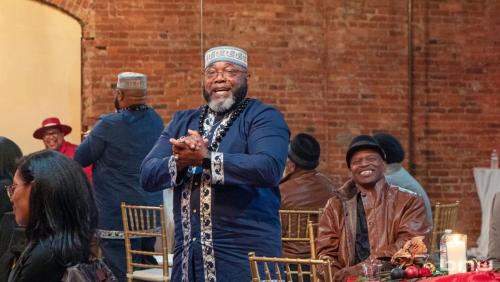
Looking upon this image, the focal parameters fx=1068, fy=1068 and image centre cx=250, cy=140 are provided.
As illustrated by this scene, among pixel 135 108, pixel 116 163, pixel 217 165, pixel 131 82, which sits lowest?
pixel 116 163

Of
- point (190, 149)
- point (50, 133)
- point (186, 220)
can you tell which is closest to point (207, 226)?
point (186, 220)

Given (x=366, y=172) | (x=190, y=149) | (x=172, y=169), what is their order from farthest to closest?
(x=366, y=172) < (x=172, y=169) < (x=190, y=149)

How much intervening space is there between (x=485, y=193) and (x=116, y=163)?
468 centimetres

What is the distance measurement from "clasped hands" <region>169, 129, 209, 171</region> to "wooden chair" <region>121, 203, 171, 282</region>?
7.61 feet

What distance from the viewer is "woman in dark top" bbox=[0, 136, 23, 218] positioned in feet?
18.0

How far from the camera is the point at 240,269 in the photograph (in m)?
4.34

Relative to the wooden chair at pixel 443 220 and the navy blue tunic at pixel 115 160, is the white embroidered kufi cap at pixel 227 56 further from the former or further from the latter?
the wooden chair at pixel 443 220

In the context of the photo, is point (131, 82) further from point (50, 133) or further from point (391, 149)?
point (50, 133)

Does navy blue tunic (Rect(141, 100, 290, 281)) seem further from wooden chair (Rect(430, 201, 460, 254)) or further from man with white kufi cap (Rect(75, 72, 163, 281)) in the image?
wooden chair (Rect(430, 201, 460, 254))

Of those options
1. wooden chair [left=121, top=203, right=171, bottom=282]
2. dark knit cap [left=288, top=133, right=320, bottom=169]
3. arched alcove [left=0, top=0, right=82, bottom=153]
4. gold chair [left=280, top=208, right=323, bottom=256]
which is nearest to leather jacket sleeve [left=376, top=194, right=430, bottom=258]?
gold chair [left=280, top=208, right=323, bottom=256]

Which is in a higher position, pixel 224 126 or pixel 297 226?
pixel 224 126

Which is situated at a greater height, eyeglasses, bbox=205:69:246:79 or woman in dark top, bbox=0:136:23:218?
eyeglasses, bbox=205:69:246:79

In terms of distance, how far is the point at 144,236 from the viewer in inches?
264

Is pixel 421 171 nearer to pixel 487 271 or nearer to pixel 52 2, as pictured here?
pixel 52 2
